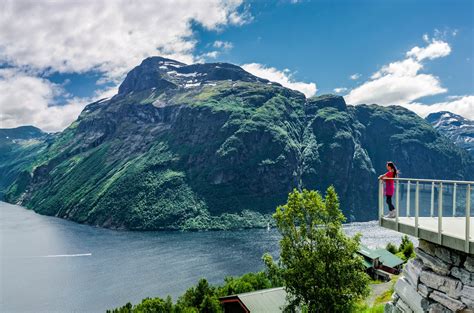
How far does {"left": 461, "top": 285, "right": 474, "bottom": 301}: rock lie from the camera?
8.79 metres

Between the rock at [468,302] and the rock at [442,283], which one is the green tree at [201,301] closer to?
the rock at [442,283]

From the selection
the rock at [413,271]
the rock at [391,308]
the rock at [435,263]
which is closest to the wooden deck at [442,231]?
the rock at [435,263]

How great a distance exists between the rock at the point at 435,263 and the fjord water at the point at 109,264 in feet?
238

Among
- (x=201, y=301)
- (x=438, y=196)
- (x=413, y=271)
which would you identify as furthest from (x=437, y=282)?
(x=201, y=301)

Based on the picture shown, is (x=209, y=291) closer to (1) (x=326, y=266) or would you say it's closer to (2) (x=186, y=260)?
(1) (x=326, y=266)

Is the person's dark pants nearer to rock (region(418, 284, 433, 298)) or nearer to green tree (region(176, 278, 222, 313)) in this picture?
rock (region(418, 284, 433, 298))

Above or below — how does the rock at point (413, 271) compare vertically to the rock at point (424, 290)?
above

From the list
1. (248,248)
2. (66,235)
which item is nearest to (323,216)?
(248,248)

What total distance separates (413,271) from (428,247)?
2.66ft

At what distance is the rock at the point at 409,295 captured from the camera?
10180mm

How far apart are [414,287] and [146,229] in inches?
7647

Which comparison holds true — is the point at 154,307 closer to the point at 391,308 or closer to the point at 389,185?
the point at 389,185

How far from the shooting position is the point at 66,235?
16538 centimetres

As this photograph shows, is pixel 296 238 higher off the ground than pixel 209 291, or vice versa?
pixel 296 238
